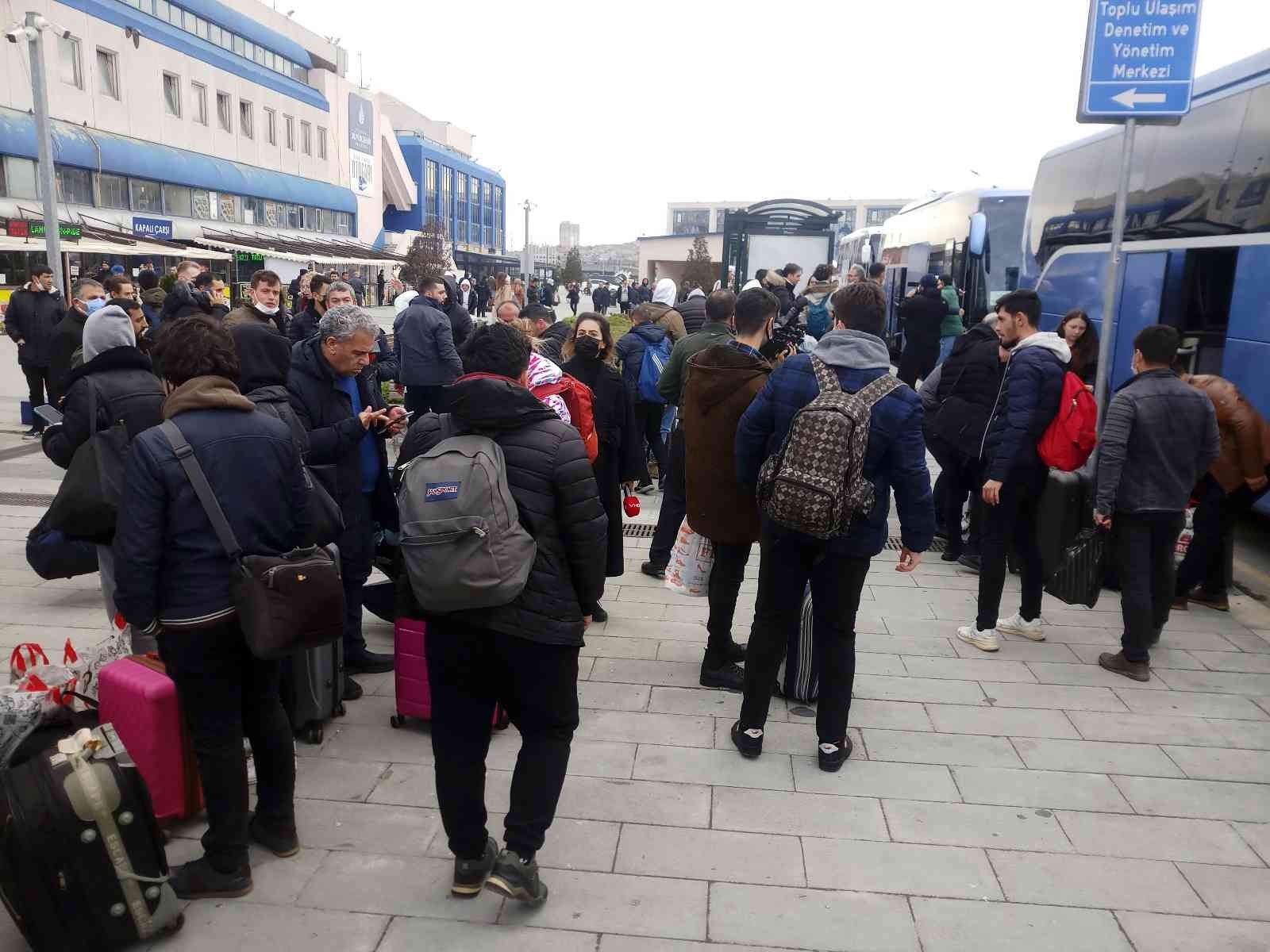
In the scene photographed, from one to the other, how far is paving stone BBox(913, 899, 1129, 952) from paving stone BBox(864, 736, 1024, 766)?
1.03m

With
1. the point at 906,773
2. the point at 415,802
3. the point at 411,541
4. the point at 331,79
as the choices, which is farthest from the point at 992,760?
the point at 331,79

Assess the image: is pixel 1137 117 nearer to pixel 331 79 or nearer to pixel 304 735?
pixel 304 735

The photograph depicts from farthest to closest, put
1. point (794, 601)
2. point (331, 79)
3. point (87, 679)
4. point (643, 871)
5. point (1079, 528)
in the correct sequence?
point (331, 79), point (1079, 528), point (794, 601), point (87, 679), point (643, 871)

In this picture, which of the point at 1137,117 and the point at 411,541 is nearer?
the point at 411,541

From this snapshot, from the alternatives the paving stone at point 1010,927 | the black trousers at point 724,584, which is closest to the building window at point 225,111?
the black trousers at point 724,584

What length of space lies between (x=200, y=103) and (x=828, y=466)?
1768 inches

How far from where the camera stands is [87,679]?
3715 mm

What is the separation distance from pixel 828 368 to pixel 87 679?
2979 mm

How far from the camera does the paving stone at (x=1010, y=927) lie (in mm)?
2980

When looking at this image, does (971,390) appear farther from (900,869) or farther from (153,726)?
(153,726)

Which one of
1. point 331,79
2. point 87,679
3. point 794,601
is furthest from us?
point 331,79

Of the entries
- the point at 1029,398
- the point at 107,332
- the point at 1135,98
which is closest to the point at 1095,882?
the point at 1029,398

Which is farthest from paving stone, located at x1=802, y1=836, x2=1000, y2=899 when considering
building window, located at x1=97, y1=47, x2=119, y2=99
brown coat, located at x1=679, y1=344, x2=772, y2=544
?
building window, located at x1=97, y1=47, x2=119, y2=99

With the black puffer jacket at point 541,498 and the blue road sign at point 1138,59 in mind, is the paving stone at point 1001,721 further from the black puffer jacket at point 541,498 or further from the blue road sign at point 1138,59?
the blue road sign at point 1138,59
